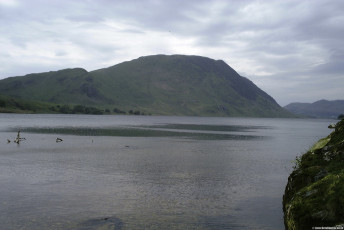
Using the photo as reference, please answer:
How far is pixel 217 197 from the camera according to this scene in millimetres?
30266

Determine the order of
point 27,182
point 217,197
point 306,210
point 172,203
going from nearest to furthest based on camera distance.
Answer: point 306,210 < point 172,203 < point 217,197 < point 27,182

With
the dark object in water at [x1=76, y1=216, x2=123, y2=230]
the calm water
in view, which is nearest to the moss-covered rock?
the calm water

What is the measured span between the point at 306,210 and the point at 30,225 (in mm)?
18551

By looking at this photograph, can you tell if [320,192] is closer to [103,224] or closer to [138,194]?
[103,224]

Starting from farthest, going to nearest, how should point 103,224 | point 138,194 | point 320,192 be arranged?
point 138,194 → point 103,224 → point 320,192

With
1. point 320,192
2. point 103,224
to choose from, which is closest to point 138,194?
point 103,224

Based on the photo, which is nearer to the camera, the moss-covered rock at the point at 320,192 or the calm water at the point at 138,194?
the moss-covered rock at the point at 320,192

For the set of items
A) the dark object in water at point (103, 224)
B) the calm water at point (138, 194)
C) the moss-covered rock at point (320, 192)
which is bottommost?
the dark object in water at point (103, 224)

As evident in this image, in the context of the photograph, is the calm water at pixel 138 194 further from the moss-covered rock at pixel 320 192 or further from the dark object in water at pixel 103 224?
the moss-covered rock at pixel 320 192

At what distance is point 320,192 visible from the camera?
15.9m

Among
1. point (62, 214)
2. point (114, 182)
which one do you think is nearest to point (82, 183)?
point (114, 182)

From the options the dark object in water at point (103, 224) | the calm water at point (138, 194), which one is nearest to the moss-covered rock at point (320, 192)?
the calm water at point (138, 194)

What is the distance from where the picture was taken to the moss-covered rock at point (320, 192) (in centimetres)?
1431

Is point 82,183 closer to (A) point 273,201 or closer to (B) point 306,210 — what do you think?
(A) point 273,201
